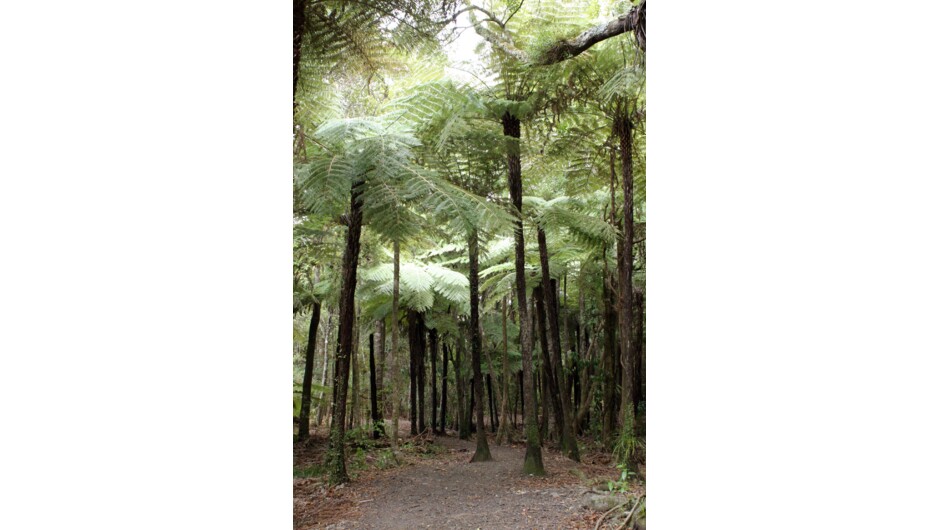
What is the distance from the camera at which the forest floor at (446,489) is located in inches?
85.7

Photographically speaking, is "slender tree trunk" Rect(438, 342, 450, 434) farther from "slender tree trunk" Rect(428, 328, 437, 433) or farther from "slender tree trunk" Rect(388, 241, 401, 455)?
"slender tree trunk" Rect(388, 241, 401, 455)

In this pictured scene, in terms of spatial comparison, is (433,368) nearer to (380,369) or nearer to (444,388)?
(444,388)

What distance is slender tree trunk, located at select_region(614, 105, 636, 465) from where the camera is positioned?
2.87 metres

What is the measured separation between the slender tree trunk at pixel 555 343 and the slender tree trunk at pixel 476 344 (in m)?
0.36

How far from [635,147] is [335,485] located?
204 cm

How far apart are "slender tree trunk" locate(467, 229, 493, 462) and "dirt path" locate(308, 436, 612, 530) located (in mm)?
38

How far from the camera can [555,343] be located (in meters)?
2.89

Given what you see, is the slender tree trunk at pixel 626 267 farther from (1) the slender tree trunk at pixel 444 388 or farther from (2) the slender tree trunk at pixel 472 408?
(1) the slender tree trunk at pixel 444 388

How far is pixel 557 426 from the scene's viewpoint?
270 cm

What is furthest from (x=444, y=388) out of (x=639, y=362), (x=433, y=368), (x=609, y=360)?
(x=639, y=362)

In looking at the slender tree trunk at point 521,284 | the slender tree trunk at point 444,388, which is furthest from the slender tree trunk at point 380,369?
the slender tree trunk at point 521,284

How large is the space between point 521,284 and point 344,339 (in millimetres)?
836
